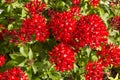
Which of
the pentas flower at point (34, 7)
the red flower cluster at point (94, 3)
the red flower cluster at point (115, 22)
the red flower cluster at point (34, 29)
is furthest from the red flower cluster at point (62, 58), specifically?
the red flower cluster at point (94, 3)

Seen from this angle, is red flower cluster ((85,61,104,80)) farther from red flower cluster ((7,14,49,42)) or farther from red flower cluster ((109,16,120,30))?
red flower cluster ((109,16,120,30))

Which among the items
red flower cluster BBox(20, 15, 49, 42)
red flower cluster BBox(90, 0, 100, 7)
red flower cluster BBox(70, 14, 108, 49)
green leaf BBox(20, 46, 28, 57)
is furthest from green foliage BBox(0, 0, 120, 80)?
red flower cluster BBox(70, 14, 108, 49)

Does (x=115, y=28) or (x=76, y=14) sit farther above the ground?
(x=76, y=14)

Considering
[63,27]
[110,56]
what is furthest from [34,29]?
[110,56]

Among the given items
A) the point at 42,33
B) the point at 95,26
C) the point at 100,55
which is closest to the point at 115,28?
the point at 100,55

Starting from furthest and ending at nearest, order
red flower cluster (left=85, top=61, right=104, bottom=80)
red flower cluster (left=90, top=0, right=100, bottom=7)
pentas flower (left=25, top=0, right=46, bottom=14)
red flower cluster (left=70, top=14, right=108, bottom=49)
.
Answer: red flower cluster (left=90, top=0, right=100, bottom=7) → pentas flower (left=25, top=0, right=46, bottom=14) → red flower cluster (left=85, top=61, right=104, bottom=80) → red flower cluster (left=70, top=14, right=108, bottom=49)

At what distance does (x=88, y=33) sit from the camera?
159 inches

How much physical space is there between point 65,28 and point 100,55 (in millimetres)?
789

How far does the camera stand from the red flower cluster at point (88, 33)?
4.03 meters

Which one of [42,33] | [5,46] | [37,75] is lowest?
[37,75]

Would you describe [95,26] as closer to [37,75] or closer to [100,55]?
[100,55]

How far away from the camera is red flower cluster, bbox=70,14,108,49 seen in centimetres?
403

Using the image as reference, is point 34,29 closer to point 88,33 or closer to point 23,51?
point 23,51

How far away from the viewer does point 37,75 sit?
4551 millimetres
